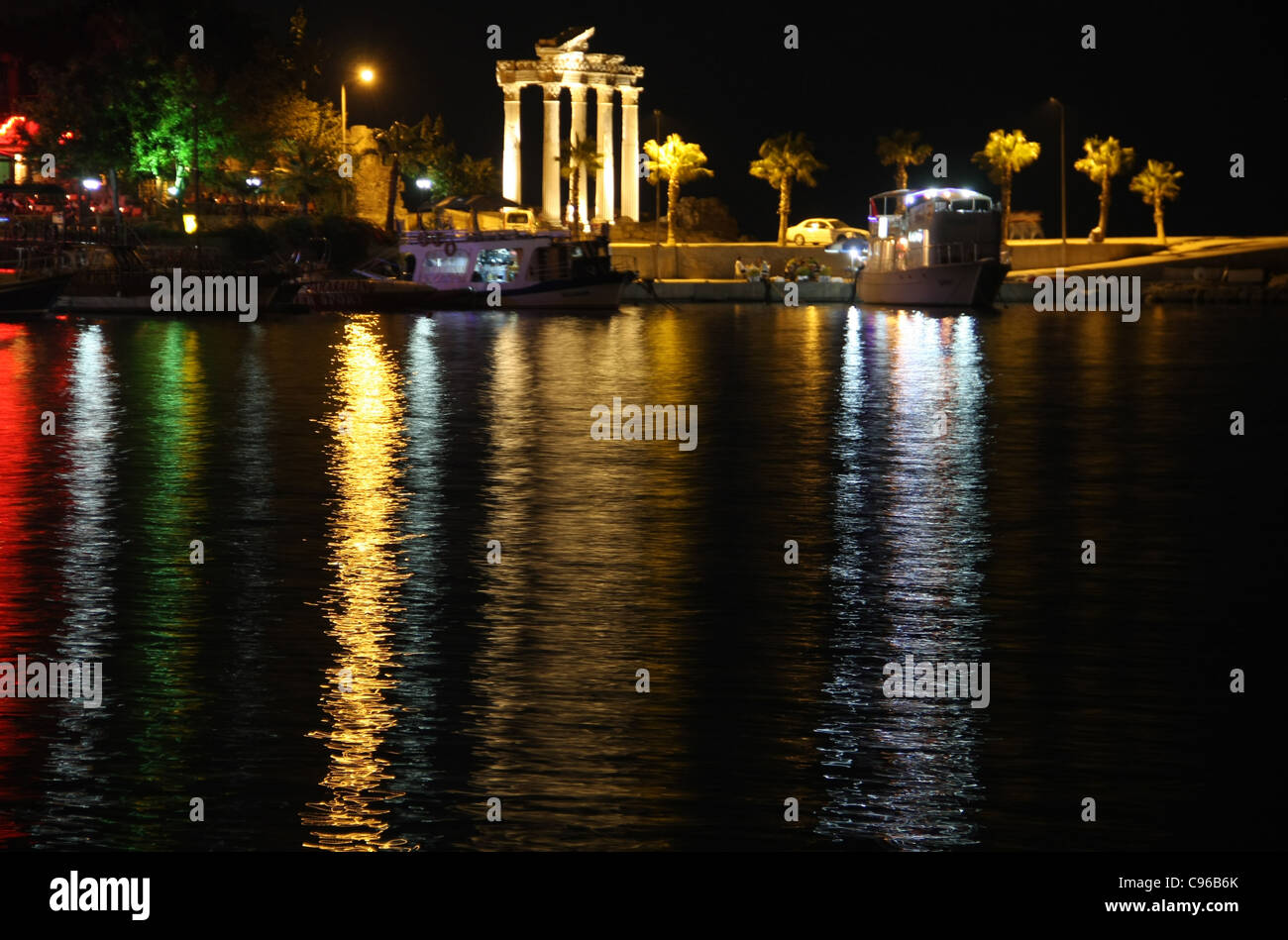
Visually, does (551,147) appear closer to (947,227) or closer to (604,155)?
(604,155)

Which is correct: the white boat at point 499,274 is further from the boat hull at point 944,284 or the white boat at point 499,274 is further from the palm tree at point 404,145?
the palm tree at point 404,145

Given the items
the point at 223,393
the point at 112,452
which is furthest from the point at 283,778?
the point at 223,393

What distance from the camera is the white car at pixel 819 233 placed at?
113 meters

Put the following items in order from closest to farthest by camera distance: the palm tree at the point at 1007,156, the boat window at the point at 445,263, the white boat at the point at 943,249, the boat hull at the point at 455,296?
the boat hull at the point at 455,296, the boat window at the point at 445,263, the white boat at the point at 943,249, the palm tree at the point at 1007,156

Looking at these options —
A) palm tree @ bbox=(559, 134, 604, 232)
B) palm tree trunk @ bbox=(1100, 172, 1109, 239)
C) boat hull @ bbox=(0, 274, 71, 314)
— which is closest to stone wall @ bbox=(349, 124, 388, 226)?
palm tree @ bbox=(559, 134, 604, 232)

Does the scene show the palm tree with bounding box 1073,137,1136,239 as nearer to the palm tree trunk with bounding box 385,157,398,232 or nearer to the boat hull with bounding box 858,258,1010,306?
the boat hull with bounding box 858,258,1010,306

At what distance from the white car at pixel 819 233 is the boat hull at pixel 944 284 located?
29.8 m

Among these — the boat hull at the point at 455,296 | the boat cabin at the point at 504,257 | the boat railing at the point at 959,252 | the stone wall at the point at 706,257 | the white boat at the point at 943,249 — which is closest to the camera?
the boat hull at the point at 455,296

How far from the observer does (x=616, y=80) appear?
11544 cm

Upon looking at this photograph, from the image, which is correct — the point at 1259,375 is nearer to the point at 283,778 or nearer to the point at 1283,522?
the point at 1283,522

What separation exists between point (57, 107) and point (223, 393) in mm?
53100

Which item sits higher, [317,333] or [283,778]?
[317,333]

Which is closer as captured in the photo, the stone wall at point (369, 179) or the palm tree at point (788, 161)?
the stone wall at point (369, 179)

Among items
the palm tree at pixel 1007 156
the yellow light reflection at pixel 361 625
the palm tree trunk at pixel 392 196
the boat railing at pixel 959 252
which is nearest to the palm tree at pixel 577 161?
the palm tree trunk at pixel 392 196
